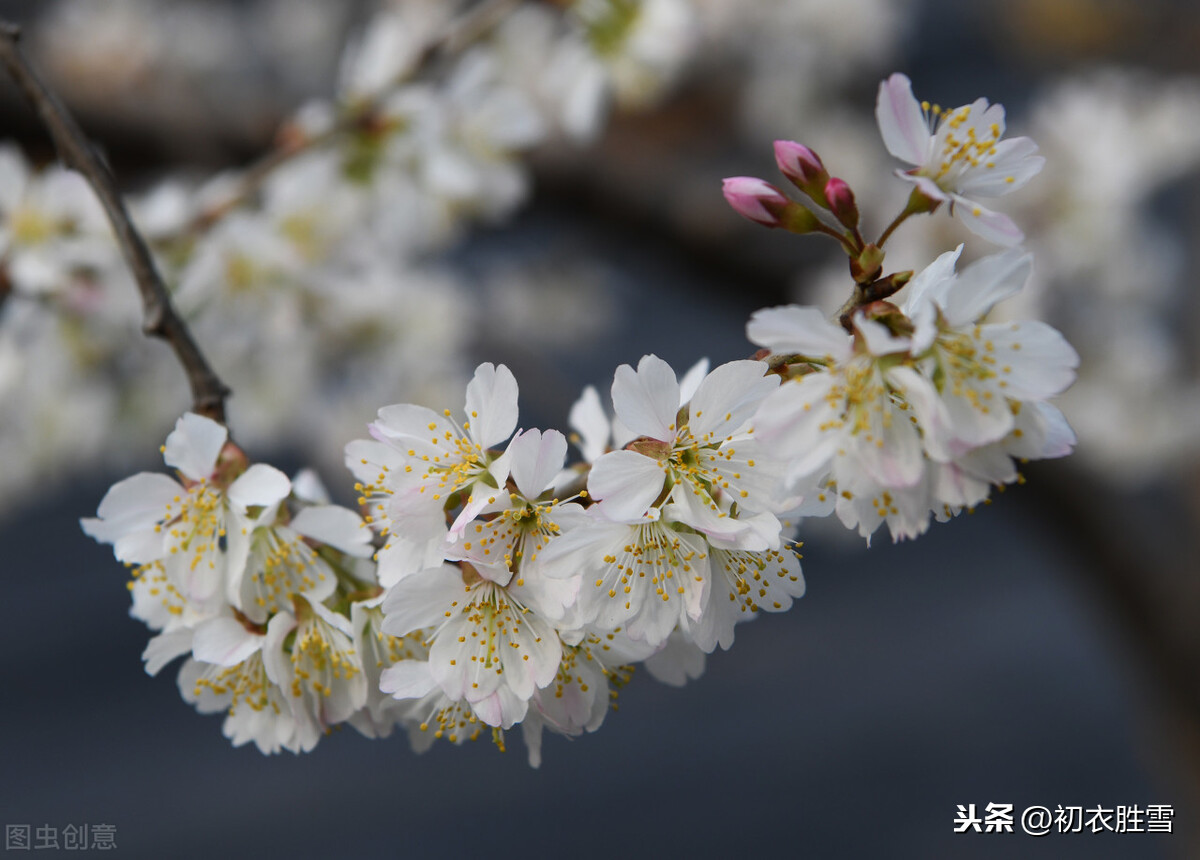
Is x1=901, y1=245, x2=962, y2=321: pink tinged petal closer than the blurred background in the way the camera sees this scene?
Yes

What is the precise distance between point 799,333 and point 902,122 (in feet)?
0.60

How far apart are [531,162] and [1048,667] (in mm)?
3189

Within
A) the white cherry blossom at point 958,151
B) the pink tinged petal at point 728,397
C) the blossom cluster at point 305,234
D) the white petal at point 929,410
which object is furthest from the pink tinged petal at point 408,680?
Result: the blossom cluster at point 305,234

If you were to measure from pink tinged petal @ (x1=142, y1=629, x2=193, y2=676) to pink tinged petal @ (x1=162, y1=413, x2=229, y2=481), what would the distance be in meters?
0.11

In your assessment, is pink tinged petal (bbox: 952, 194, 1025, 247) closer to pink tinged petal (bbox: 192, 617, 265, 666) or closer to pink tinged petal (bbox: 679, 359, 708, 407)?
pink tinged petal (bbox: 679, 359, 708, 407)

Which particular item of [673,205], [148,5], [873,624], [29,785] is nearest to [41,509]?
[29,785]

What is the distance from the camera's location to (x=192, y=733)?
10.9 feet

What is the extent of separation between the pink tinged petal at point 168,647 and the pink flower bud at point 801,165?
0.53 meters

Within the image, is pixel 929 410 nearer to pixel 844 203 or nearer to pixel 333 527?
pixel 844 203

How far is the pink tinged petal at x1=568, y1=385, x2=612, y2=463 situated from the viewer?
72cm

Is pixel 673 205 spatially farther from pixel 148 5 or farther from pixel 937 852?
pixel 937 852

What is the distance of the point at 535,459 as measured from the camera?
1.92 ft

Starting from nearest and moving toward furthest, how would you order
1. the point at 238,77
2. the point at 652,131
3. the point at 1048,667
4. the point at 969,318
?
the point at 969,318, the point at 238,77, the point at 652,131, the point at 1048,667

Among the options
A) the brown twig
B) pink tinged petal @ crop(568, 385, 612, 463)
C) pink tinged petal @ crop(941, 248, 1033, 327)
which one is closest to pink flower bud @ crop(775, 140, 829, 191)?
pink tinged petal @ crop(941, 248, 1033, 327)
